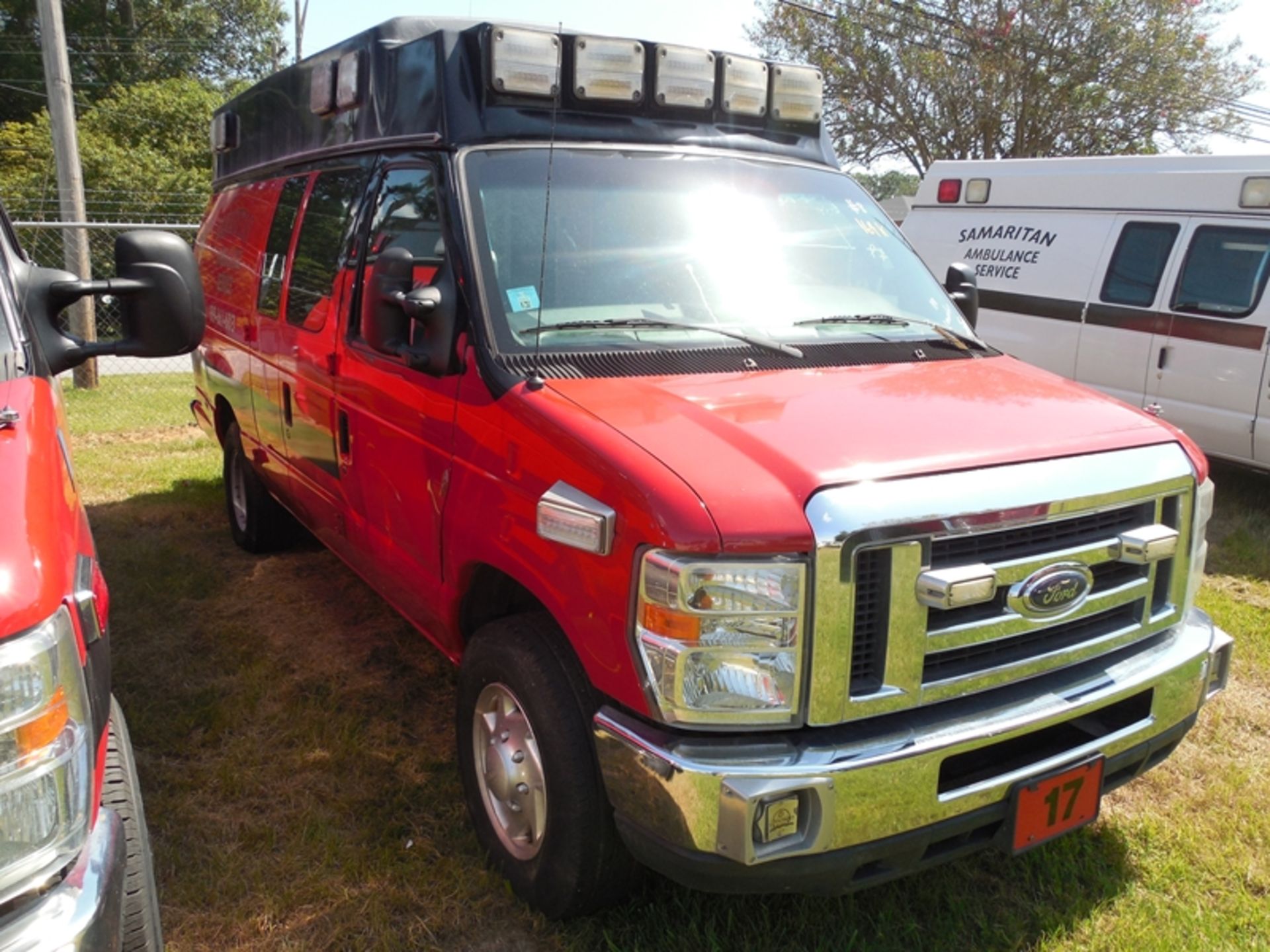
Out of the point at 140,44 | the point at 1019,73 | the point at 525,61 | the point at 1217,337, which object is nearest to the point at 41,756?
the point at 525,61

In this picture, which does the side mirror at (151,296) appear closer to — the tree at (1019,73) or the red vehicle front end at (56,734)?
the red vehicle front end at (56,734)

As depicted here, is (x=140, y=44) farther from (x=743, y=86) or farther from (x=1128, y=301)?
(x=743, y=86)

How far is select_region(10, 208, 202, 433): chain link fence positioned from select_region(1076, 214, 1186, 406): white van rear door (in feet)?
24.1

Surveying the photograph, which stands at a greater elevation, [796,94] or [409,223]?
[796,94]

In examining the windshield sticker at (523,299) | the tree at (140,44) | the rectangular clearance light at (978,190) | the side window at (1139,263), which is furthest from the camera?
the tree at (140,44)

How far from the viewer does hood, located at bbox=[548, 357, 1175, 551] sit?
2.28 m

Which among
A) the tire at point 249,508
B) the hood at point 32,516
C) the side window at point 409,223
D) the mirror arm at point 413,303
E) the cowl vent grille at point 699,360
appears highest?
the side window at point 409,223

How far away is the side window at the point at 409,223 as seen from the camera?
128 inches

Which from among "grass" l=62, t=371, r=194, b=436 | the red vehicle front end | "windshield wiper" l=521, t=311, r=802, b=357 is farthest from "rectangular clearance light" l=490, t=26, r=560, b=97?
"grass" l=62, t=371, r=194, b=436

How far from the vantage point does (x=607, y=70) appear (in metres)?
3.50

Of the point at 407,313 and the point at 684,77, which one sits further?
the point at 684,77

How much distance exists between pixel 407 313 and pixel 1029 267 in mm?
6534

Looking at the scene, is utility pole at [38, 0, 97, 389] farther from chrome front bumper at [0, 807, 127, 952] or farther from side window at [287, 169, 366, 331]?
chrome front bumper at [0, 807, 127, 952]

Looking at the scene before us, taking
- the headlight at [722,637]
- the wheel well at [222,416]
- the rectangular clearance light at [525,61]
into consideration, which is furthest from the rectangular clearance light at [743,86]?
the wheel well at [222,416]
